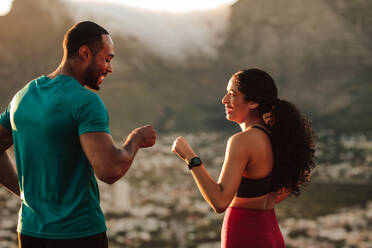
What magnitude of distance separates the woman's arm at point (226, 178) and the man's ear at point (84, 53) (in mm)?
831

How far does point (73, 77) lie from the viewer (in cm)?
216

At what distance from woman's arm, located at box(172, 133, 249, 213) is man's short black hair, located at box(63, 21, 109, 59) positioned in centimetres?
86

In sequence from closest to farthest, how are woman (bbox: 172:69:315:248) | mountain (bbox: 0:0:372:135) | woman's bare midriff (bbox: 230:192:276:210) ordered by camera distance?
woman (bbox: 172:69:315:248), woman's bare midriff (bbox: 230:192:276:210), mountain (bbox: 0:0:372:135)

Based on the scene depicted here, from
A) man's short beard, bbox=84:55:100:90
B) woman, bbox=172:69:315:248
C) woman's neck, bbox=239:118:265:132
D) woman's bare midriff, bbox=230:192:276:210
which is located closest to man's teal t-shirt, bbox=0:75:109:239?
man's short beard, bbox=84:55:100:90

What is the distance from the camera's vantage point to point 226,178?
92.7 inches

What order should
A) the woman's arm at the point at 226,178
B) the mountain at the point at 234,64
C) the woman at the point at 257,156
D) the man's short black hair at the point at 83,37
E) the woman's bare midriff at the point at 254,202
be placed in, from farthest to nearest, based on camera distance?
the mountain at the point at 234,64, the woman's bare midriff at the point at 254,202, the woman at the point at 257,156, the woman's arm at the point at 226,178, the man's short black hair at the point at 83,37

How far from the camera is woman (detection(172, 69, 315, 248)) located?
2.43 m

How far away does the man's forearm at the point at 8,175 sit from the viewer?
2605 millimetres

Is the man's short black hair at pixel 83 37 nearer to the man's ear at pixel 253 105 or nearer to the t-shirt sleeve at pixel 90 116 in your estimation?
the t-shirt sleeve at pixel 90 116

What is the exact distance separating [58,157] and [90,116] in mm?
286

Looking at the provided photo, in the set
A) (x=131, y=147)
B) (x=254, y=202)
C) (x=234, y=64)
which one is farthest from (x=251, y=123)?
(x=234, y=64)

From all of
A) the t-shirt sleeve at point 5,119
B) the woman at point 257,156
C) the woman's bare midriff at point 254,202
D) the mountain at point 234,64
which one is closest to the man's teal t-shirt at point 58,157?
the t-shirt sleeve at point 5,119

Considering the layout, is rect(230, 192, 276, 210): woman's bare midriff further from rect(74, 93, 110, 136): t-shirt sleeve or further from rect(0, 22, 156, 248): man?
rect(74, 93, 110, 136): t-shirt sleeve

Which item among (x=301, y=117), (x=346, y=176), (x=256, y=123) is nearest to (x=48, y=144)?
(x=256, y=123)
